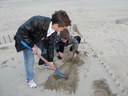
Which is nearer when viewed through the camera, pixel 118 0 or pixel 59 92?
pixel 59 92

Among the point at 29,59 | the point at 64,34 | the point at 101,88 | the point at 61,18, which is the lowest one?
the point at 101,88

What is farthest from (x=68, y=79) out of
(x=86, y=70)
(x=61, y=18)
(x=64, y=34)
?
(x=61, y=18)

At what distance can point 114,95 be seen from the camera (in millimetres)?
2916

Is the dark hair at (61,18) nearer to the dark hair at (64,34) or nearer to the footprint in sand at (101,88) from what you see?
the dark hair at (64,34)

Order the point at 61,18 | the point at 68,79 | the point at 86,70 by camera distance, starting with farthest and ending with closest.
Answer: the point at 86,70 < the point at 68,79 < the point at 61,18

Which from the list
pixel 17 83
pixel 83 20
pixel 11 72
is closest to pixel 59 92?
pixel 17 83

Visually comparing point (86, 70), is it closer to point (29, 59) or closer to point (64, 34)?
point (64, 34)

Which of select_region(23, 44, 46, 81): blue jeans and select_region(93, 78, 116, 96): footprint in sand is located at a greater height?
select_region(23, 44, 46, 81): blue jeans

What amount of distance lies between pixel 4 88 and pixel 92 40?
3.69 metres

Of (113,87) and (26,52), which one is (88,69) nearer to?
(113,87)

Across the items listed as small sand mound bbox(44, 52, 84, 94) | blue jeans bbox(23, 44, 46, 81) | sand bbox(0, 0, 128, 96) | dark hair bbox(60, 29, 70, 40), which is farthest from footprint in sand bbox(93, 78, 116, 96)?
blue jeans bbox(23, 44, 46, 81)

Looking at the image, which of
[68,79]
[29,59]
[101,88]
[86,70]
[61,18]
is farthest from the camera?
[86,70]

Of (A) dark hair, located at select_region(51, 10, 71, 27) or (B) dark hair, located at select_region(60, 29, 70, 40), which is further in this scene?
(B) dark hair, located at select_region(60, 29, 70, 40)

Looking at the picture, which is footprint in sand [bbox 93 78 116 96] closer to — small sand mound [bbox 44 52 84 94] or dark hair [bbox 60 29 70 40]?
small sand mound [bbox 44 52 84 94]
